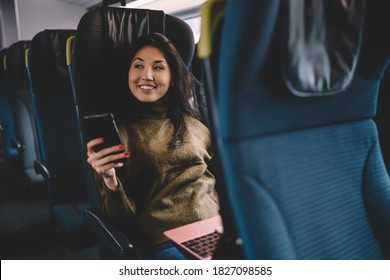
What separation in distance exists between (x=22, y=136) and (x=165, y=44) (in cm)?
218

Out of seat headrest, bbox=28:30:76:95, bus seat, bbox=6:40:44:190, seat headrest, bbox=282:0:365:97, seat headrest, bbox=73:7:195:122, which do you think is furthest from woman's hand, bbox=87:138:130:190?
bus seat, bbox=6:40:44:190

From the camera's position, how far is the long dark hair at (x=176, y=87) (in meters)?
1.35

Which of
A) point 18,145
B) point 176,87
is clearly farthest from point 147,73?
point 18,145

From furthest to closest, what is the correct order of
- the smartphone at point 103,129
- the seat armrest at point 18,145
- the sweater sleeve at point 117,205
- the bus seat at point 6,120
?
the bus seat at point 6,120, the seat armrest at point 18,145, the sweater sleeve at point 117,205, the smartphone at point 103,129

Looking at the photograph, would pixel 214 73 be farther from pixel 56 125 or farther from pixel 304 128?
pixel 56 125

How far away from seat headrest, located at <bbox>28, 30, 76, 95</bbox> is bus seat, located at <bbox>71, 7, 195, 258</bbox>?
0.71 metres

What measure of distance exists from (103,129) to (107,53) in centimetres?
34

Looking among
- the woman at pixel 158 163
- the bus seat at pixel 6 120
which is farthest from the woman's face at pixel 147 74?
the bus seat at pixel 6 120

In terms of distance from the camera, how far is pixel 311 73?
71cm

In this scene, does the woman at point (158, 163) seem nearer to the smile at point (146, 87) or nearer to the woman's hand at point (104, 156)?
the smile at point (146, 87)

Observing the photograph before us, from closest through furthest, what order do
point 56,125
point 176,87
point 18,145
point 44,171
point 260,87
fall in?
point 260,87 < point 176,87 < point 44,171 < point 56,125 < point 18,145

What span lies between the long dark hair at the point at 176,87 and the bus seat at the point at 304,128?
0.67 metres

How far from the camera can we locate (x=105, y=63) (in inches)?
50.0
